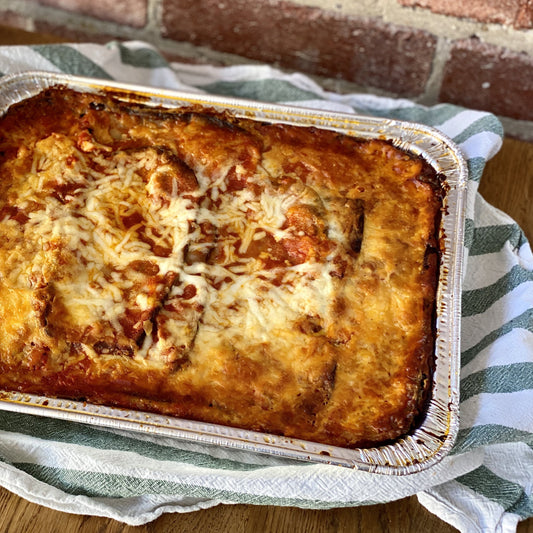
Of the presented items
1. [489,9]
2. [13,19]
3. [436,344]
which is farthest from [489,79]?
[13,19]

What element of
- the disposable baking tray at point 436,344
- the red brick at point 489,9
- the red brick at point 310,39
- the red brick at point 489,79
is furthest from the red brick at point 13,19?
the red brick at point 489,79

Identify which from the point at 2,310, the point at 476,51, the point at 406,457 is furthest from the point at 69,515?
the point at 476,51

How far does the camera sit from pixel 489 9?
2398 millimetres

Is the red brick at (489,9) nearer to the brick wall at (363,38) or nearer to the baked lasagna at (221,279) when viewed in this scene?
the brick wall at (363,38)

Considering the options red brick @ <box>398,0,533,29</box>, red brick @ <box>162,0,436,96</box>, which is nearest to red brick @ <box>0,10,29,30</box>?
red brick @ <box>162,0,436,96</box>

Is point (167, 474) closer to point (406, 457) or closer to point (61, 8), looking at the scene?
point (406, 457)

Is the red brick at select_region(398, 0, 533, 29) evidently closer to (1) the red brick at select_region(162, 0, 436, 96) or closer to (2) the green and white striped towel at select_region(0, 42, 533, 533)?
(1) the red brick at select_region(162, 0, 436, 96)

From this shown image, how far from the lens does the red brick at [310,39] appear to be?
2.59 metres

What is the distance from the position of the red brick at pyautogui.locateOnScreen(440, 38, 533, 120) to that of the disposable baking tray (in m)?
0.60

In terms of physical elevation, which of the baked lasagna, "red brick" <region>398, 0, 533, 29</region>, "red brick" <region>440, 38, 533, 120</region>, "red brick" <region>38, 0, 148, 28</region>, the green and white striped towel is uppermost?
"red brick" <region>398, 0, 533, 29</region>

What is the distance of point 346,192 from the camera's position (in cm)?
197

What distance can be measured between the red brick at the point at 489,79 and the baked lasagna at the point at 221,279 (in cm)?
78

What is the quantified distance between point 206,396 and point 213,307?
236 millimetres

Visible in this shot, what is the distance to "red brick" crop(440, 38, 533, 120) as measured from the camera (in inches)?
98.3
